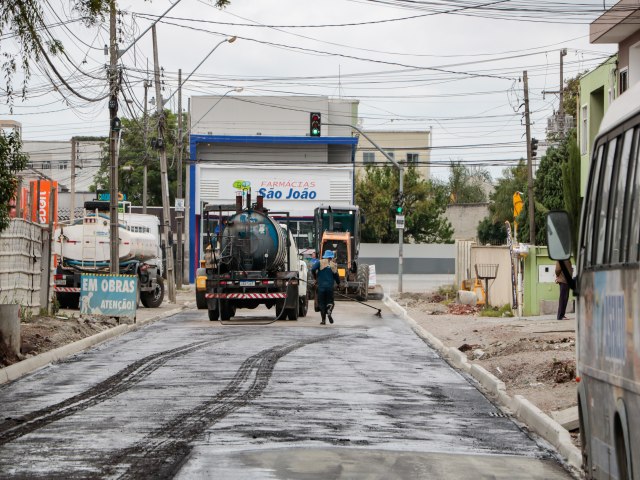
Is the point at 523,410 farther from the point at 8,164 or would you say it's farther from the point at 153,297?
the point at 153,297

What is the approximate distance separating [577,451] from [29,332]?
50.8ft

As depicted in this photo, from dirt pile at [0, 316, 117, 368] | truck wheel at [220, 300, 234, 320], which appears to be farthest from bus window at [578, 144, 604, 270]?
truck wheel at [220, 300, 234, 320]

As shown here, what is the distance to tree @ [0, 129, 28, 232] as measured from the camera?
62.6 feet

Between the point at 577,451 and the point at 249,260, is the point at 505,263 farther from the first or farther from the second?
the point at 577,451

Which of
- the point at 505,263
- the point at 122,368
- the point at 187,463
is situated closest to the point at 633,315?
the point at 187,463

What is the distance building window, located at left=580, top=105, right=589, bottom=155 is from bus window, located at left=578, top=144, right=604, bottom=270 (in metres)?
32.2

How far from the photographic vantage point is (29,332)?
79.5 ft

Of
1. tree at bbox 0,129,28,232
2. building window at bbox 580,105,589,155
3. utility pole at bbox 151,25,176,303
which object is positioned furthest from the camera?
utility pole at bbox 151,25,176,303

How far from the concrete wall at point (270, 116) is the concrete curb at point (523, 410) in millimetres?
51440

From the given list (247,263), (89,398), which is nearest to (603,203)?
(89,398)

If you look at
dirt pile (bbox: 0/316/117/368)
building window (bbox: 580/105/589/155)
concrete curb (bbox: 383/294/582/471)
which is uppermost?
building window (bbox: 580/105/589/155)

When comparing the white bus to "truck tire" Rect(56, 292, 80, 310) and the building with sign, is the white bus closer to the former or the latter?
"truck tire" Rect(56, 292, 80, 310)

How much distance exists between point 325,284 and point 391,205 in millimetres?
53882

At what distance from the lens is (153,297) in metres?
40.1
